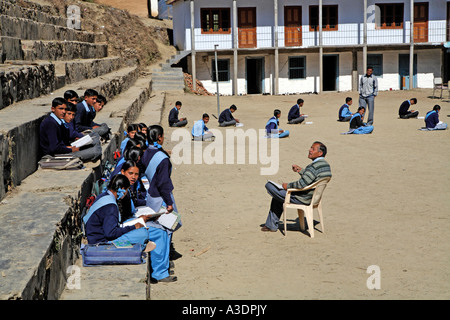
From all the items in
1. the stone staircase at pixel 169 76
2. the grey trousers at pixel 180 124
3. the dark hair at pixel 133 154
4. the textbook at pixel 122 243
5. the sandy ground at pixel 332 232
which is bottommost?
the sandy ground at pixel 332 232

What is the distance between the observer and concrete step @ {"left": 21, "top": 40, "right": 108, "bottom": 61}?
550 inches

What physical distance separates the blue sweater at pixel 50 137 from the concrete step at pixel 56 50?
672 cm

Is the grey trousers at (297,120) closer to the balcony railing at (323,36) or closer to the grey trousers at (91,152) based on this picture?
the balcony railing at (323,36)

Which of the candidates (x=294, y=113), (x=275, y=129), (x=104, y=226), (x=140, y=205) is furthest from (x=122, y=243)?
(x=294, y=113)

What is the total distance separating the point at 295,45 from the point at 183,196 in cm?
2250

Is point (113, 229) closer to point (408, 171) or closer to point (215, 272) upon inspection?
point (215, 272)

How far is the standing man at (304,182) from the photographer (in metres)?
7.91

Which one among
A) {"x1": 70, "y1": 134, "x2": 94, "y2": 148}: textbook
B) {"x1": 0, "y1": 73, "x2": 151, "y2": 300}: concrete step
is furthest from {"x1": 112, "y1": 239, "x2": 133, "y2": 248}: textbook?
{"x1": 70, "y1": 134, "x2": 94, "y2": 148}: textbook

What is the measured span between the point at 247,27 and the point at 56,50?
16.4 m

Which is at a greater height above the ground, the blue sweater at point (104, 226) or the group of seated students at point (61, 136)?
the group of seated students at point (61, 136)

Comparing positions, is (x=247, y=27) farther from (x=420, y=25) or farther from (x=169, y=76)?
(x=420, y=25)

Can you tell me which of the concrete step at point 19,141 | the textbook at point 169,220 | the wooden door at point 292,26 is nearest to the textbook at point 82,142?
the concrete step at point 19,141

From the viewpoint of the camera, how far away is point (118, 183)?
19.1ft

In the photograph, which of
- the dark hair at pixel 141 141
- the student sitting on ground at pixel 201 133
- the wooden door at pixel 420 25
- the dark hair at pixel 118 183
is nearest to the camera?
the dark hair at pixel 118 183
